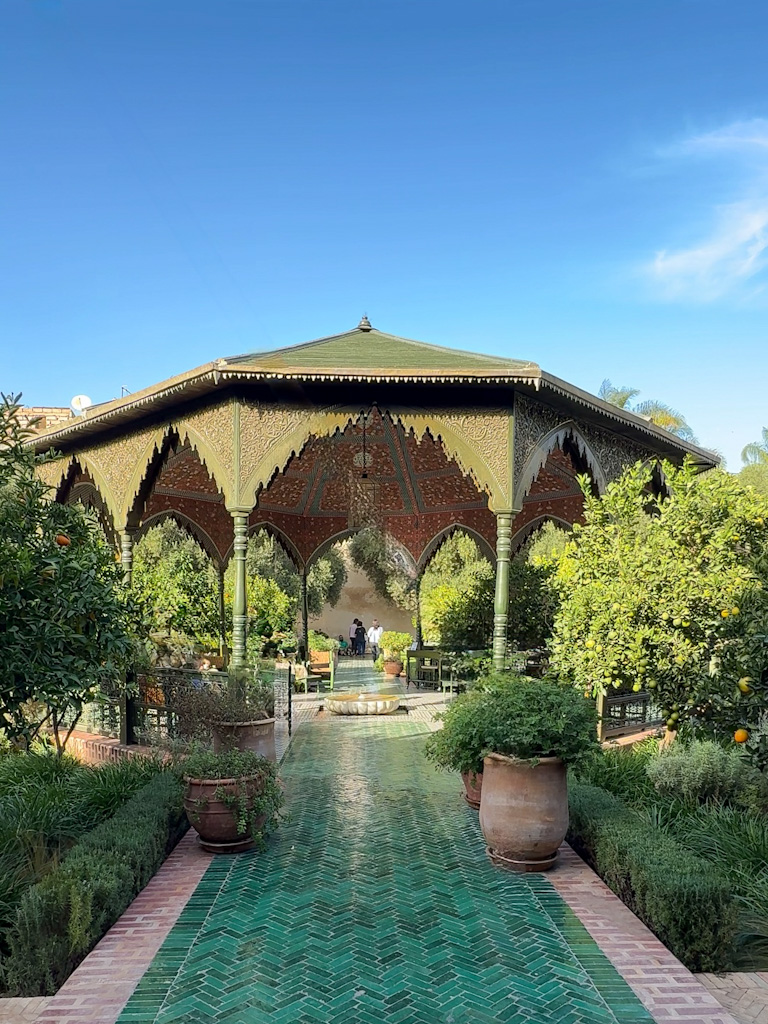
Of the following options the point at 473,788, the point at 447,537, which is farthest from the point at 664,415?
the point at 473,788

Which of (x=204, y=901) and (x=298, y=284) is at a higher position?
(x=298, y=284)

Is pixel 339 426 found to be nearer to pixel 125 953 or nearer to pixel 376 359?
pixel 376 359

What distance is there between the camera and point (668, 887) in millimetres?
3979

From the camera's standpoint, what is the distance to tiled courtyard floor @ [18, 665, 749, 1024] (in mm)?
3371

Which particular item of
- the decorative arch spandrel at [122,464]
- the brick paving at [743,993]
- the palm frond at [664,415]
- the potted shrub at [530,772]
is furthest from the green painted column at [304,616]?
the palm frond at [664,415]

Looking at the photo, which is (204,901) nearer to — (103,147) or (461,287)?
(103,147)

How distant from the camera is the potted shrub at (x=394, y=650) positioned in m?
18.1

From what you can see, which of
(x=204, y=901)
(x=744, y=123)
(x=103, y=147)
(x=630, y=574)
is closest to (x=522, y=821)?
(x=204, y=901)

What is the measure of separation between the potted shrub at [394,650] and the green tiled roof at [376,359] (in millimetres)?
8837

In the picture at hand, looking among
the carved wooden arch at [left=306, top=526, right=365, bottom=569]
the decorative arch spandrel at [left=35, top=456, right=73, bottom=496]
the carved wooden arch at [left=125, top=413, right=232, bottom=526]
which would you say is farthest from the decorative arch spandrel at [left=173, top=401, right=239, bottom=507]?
the carved wooden arch at [left=306, top=526, right=365, bottom=569]

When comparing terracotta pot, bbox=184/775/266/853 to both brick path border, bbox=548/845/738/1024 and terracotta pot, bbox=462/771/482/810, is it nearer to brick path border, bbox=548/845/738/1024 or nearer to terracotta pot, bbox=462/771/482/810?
terracotta pot, bbox=462/771/482/810

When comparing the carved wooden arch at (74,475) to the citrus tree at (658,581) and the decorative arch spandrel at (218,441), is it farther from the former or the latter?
the citrus tree at (658,581)

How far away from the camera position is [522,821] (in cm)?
512

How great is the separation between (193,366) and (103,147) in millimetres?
2446
